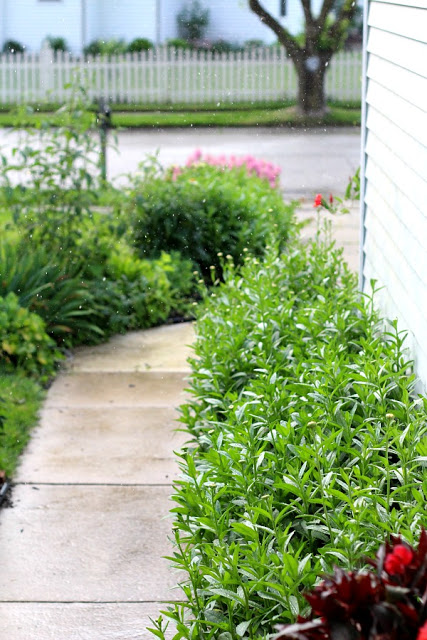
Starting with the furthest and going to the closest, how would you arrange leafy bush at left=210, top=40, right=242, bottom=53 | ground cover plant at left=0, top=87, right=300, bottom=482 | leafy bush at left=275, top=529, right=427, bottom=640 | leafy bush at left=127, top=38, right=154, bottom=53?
leafy bush at left=127, top=38, right=154, bottom=53 < leafy bush at left=210, top=40, right=242, bottom=53 < ground cover plant at left=0, top=87, right=300, bottom=482 < leafy bush at left=275, top=529, right=427, bottom=640

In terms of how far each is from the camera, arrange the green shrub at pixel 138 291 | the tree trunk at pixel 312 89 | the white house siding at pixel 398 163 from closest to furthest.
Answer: the white house siding at pixel 398 163
the green shrub at pixel 138 291
the tree trunk at pixel 312 89

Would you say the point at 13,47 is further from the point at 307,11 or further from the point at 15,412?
the point at 15,412

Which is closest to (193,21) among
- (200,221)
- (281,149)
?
(281,149)

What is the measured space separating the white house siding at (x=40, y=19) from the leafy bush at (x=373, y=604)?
21.9m

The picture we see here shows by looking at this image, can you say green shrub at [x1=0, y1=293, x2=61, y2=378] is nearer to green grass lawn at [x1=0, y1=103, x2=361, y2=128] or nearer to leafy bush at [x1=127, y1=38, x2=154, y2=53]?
green grass lawn at [x1=0, y1=103, x2=361, y2=128]

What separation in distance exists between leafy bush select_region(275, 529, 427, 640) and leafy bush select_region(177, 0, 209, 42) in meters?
19.9

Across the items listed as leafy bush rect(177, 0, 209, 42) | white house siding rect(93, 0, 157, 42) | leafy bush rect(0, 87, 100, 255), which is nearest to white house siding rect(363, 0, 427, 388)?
leafy bush rect(0, 87, 100, 255)

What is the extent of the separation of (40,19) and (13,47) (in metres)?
1.65

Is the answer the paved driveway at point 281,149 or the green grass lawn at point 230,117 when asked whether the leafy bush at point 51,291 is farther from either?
the green grass lawn at point 230,117

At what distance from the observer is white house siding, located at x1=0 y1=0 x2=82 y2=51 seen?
72.9 feet

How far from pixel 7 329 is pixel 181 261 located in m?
1.95

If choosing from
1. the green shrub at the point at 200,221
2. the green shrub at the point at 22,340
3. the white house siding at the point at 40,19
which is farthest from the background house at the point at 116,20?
the green shrub at the point at 22,340

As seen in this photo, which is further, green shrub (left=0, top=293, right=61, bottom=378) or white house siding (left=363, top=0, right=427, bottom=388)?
green shrub (left=0, top=293, right=61, bottom=378)

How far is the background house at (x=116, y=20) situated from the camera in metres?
19.1
